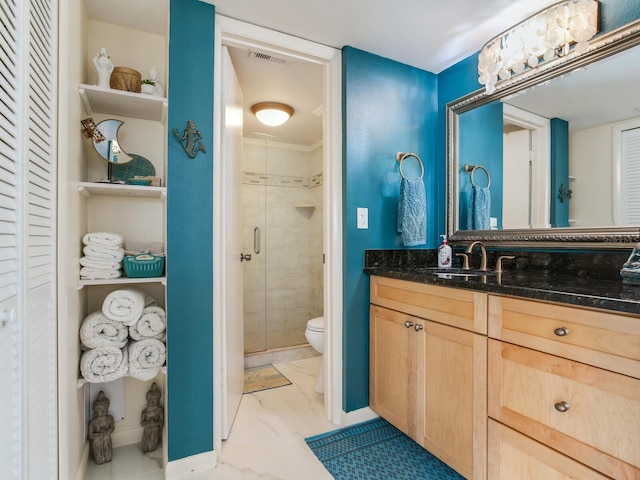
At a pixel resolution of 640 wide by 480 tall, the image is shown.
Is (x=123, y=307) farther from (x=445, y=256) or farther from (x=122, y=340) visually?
(x=445, y=256)

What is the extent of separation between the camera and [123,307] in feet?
4.82

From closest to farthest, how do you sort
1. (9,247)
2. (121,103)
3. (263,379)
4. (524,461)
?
(9,247), (524,461), (121,103), (263,379)

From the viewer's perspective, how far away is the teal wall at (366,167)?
1.90 m

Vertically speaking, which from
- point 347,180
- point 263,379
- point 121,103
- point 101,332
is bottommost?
point 263,379

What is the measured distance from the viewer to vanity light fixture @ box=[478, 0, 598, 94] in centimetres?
143

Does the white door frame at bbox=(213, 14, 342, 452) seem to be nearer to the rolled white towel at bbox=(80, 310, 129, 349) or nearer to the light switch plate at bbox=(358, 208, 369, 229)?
the light switch plate at bbox=(358, 208, 369, 229)

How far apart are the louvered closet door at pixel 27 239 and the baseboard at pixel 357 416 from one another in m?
1.33

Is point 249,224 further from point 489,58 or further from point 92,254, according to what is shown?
point 489,58

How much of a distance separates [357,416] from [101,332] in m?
1.43

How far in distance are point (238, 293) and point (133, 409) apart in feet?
2.70

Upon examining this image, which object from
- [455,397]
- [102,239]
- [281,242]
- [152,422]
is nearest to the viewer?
[455,397]

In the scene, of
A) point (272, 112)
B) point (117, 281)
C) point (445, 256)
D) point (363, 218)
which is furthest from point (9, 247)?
point (272, 112)

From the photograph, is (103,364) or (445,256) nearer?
(103,364)

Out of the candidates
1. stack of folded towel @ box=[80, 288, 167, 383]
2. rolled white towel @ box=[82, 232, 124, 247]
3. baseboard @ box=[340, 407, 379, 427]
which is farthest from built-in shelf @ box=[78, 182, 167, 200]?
baseboard @ box=[340, 407, 379, 427]
